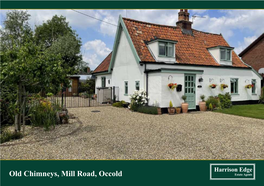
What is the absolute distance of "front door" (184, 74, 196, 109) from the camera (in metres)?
15.0

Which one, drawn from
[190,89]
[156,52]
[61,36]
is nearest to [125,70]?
[156,52]

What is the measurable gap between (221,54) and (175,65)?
18.3 feet

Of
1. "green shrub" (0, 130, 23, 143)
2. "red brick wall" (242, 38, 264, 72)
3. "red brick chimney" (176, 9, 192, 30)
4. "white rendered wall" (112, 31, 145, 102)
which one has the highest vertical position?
"red brick chimney" (176, 9, 192, 30)

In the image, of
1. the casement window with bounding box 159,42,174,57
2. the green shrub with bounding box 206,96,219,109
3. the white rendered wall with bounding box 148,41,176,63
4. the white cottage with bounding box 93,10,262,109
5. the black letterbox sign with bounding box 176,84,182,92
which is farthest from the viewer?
the green shrub with bounding box 206,96,219,109

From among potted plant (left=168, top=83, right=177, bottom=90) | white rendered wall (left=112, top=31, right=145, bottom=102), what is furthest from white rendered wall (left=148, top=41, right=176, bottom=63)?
potted plant (left=168, top=83, right=177, bottom=90)

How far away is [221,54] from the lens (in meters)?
18.4

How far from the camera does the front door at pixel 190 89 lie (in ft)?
49.1

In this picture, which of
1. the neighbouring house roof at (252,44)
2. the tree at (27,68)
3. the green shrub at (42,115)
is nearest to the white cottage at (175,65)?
Answer: the neighbouring house roof at (252,44)

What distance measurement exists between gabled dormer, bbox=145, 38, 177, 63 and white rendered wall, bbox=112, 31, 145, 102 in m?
1.45

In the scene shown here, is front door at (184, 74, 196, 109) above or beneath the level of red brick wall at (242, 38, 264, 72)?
beneath

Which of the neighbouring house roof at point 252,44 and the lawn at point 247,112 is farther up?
the neighbouring house roof at point 252,44

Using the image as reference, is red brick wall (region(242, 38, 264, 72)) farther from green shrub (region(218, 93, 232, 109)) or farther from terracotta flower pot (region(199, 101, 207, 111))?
terracotta flower pot (region(199, 101, 207, 111))

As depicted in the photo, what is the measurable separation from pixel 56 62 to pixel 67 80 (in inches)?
30.1

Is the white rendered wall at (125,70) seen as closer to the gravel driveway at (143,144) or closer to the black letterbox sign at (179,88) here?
the black letterbox sign at (179,88)
